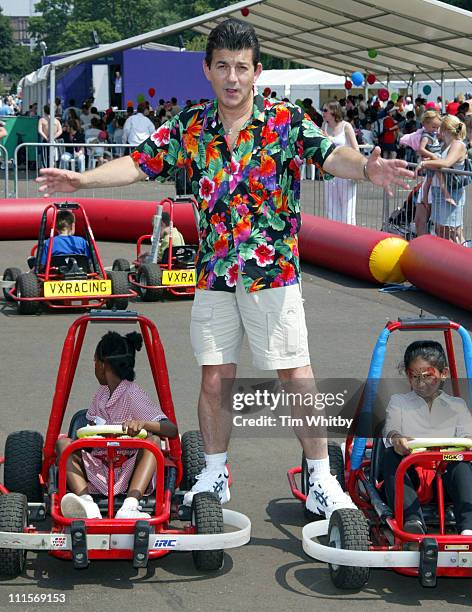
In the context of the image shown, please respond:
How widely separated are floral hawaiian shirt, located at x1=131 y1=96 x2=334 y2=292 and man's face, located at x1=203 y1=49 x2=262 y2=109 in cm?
10

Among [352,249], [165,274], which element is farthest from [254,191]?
[352,249]

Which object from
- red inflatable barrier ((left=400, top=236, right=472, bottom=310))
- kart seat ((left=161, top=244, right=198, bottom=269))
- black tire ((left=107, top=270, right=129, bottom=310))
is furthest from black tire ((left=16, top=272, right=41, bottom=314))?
red inflatable barrier ((left=400, top=236, right=472, bottom=310))

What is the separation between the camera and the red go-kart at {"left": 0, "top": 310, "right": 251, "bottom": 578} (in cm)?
439

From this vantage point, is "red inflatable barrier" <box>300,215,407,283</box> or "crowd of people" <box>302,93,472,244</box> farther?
"crowd of people" <box>302,93,472,244</box>

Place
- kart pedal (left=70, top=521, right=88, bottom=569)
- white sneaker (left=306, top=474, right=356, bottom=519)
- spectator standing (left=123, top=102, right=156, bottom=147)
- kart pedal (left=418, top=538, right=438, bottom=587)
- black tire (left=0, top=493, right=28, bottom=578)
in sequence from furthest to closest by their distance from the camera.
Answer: spectator standing (left=123, top=102, right=156, bottom=147) < white sneaker (left=306, top=474, right=356, bottom=519) < black tire (left=0, top=493, right=28, bottom=578) < kart pedal (left=70, top=521, right=88, bottom=569) < kart pedal (left=418, top=538, right=438, bottom=587)

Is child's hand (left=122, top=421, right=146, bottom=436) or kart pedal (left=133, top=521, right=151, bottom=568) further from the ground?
child's hand (left=122, top=421, right=146, bottom=436)

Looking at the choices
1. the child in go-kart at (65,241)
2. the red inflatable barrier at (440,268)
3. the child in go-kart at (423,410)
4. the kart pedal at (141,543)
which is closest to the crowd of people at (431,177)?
the red inflatable barrier at (440,268)

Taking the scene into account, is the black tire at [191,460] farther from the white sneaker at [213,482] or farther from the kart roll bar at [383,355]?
the kart roll bar at [383,355]

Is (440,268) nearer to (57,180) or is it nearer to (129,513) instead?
(57,180)

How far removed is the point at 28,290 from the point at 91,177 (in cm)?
566

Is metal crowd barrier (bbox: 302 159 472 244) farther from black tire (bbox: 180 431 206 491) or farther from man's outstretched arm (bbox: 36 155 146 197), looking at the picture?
man's outstretched arm (bbox: 36 155 146 197)

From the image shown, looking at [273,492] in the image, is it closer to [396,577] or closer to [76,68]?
[396,577]

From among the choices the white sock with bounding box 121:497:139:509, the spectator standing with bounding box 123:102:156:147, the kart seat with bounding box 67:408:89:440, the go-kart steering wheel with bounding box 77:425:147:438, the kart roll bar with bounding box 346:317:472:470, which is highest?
the spectator standing with bounding box 123:102:156:147

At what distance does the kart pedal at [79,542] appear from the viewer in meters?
4.35
